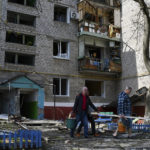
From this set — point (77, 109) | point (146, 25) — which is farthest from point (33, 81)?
point (77, 109)

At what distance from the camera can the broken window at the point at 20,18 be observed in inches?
819

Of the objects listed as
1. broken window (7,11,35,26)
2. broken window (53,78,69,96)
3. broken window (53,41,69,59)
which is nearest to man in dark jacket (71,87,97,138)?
broken window (53,78,69,96)

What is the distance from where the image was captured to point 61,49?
22.9m

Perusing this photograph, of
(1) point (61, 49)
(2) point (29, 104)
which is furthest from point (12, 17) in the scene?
(2) point (29, 104)

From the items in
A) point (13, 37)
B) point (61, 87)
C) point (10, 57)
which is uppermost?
point (13, 37)

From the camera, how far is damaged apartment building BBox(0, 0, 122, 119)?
1950 centimetres

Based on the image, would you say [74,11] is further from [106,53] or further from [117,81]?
[117,81]

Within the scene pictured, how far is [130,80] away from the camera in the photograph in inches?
904

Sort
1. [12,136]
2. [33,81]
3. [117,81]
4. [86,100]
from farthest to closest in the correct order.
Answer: [117,81] → [33,81] → [86,100] → [12,136]

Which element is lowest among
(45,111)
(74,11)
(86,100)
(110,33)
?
(45,111)

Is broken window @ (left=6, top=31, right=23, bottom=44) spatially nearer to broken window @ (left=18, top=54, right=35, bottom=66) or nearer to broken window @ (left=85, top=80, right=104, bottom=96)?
broken window @ (left=18, top=54, right=35, bottom=66)

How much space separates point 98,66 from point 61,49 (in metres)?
3.64

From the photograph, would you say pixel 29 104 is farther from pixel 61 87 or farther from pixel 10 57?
pixel 10 57

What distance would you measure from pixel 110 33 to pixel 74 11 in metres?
3.84
